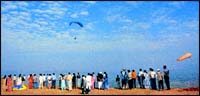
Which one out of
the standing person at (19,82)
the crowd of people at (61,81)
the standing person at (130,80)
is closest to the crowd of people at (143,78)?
the standing person at (130,80)

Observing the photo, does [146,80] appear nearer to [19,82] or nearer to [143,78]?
[143,78]

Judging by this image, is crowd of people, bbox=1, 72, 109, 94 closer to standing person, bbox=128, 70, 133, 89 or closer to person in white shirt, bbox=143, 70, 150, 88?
standing person, bbox=128, 70, 133, 89

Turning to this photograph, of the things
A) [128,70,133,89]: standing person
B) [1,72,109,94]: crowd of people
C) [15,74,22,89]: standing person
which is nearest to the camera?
[128,70,133,89]: standing person

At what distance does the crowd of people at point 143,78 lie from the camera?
3122 centimetres

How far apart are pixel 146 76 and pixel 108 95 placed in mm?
4499

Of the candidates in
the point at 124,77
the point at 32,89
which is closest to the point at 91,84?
the point at 124,77

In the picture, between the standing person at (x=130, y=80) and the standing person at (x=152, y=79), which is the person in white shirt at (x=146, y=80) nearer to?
the standing person at (x=152, y=79)

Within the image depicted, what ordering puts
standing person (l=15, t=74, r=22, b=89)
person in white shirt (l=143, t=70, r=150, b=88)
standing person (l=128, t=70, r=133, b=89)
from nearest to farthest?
1. person in white shirt (l=143, t=70, r=150, b=88)
2. standing person (l=128, t=70, r=133, b=89)
3. standing person (l=15, t=74, r=22, b=89)

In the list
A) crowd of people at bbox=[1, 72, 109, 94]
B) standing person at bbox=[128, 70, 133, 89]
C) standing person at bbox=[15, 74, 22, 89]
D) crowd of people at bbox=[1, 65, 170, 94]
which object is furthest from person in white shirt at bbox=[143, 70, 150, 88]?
standing person at bbox=[15, 74, 22, 89]

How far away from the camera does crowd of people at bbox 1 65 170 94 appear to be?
104 feet

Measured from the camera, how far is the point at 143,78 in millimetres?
32469

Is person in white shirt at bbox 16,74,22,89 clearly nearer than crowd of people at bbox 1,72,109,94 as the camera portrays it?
No

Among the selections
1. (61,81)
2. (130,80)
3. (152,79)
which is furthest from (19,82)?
(152,79)

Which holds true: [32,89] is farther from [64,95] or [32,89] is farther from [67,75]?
[64,95]
